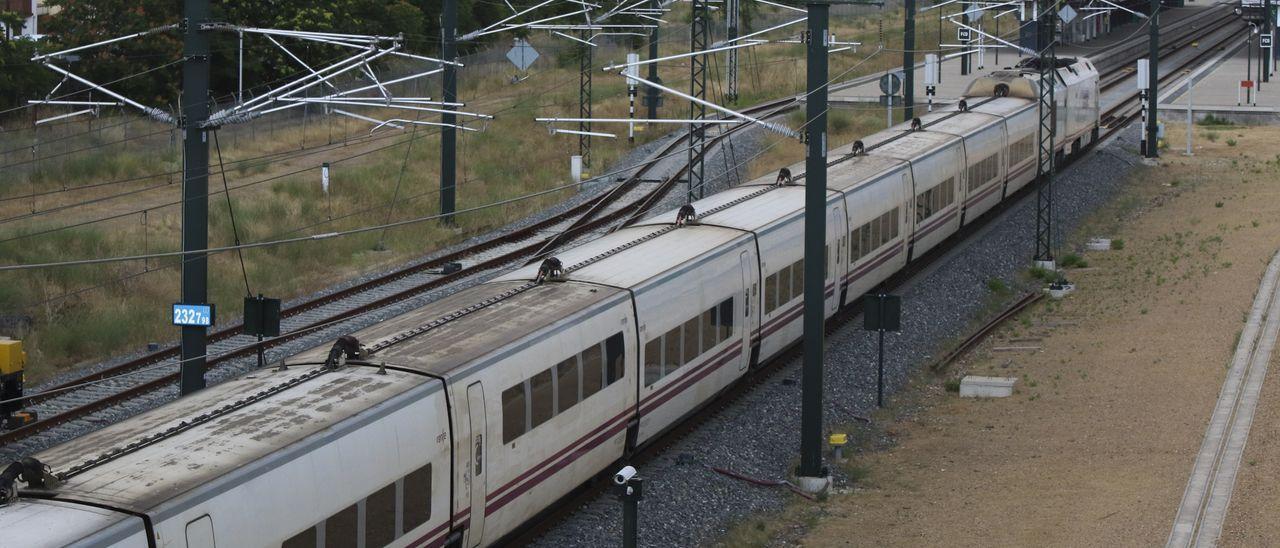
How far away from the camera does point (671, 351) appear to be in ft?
59.8

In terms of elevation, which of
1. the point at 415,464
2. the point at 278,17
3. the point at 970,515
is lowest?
the point at 970,515

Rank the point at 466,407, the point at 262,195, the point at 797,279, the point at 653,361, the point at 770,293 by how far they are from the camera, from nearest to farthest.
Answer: the point at 466,407, the point at 653,361, the point at 770,293, the point at 797,279, the point at 262,195

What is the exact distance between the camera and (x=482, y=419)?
1389cm

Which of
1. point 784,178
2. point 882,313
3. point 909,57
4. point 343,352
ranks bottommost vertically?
point 882,313

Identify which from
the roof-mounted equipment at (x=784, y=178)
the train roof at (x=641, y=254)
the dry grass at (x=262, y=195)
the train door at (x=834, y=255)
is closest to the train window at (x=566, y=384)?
the train roof at (x=641, y=254)

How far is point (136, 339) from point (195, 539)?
15989 mm

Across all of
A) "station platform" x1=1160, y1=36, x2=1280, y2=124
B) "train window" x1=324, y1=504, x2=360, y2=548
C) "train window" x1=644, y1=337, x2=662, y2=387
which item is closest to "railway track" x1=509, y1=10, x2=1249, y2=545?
"train window" x1=644, y1=337, x2=662, y2=387

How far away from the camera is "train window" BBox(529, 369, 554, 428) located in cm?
1490

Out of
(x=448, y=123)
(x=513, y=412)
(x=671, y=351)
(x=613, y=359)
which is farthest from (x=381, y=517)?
(x=448, y=123)

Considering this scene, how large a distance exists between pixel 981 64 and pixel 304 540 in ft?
220

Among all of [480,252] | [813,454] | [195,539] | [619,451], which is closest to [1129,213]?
[480,252]

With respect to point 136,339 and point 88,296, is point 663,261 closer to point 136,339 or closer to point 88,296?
point 136,339

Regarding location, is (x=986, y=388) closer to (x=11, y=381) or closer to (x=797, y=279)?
(x=797, y=279)

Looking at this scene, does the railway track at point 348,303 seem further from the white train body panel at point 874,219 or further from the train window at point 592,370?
the white train body panel at point 874,219
